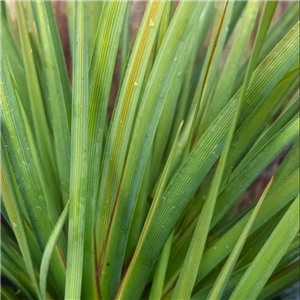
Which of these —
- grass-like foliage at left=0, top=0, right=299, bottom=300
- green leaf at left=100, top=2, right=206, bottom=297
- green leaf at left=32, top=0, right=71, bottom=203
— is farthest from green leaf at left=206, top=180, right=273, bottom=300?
green leaf at left=32, top=0, right=71, bottom=203

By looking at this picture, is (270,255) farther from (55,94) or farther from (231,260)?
(55,94)

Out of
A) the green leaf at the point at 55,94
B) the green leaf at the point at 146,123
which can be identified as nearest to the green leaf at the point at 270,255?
the green leaf at the point at 146,123

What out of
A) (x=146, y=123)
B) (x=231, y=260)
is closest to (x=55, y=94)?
(x=146, y=123)

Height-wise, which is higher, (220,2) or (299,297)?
(220,2)

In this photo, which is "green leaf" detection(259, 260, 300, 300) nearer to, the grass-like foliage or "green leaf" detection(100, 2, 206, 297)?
the grass-like foliage

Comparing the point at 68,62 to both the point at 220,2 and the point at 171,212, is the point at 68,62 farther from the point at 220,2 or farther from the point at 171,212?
the point at 171,212

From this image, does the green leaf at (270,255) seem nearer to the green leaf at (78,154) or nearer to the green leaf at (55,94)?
the green leaf at (78,154)

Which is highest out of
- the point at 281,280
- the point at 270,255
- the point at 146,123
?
the point at 146,123

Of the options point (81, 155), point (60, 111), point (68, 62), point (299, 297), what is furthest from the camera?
point (68, 62)

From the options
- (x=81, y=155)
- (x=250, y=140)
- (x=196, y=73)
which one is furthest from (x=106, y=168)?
(x=196, y=73)
